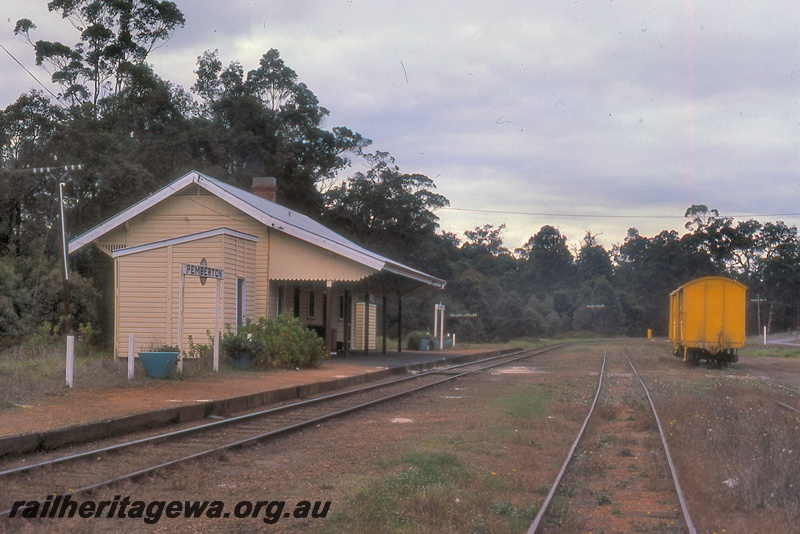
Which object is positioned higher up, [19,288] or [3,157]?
[3,157]

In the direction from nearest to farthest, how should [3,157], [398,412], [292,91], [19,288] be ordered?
[398,412] < [19,288] < [3,157] < [292,91]

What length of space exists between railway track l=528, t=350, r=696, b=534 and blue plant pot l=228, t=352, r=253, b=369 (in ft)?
29.7

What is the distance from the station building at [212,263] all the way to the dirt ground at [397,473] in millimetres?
7469

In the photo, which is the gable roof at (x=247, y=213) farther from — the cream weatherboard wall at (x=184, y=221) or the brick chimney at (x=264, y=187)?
the brick chimney at (x=264, y=187)

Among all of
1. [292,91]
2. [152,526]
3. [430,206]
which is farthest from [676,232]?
[152,526]

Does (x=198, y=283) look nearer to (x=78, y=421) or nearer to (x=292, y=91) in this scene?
(x=78, y=421)

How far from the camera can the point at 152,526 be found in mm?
6469

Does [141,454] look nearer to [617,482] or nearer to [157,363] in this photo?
[617,482]

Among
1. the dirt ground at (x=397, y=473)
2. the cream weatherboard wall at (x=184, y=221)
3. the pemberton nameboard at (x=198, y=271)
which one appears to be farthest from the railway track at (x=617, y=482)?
the cream weatherboard wall at (x=184, y=221)

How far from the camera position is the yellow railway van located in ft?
94.7

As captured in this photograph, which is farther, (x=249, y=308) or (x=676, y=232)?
(x=676, y=232)

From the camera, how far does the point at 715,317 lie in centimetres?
2905

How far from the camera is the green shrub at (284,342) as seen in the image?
2117 centimetres

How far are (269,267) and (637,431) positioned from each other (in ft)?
49.2
